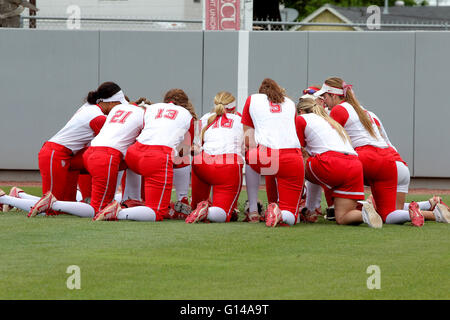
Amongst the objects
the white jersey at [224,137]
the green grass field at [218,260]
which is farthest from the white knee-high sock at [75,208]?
the white jersey at [224,137]

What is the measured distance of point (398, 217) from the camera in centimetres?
840

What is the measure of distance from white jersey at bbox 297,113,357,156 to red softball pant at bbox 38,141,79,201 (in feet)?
9.04

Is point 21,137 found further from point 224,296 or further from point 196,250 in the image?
point 224,296

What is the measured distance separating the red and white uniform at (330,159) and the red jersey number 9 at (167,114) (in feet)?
4.44

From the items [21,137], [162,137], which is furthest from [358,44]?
[162,137]

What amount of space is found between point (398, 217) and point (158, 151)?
265 cm

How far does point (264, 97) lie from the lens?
8.45 meters

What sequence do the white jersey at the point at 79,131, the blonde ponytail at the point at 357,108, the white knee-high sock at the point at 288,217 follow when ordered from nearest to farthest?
the white knee-high sock at the point at 288,217
the blonde ponytail at the point at 357,108
the white jersey at the point at 79,131

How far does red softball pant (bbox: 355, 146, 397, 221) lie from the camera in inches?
332

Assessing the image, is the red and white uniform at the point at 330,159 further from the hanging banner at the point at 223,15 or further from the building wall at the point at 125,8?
the building wall at the point at 125,8

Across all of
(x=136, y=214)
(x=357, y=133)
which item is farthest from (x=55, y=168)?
(x=357, y=133)

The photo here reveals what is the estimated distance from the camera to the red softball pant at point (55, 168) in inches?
353

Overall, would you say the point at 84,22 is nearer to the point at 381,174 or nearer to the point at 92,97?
the point at 92,97

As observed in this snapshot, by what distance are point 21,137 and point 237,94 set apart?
4559 mm
